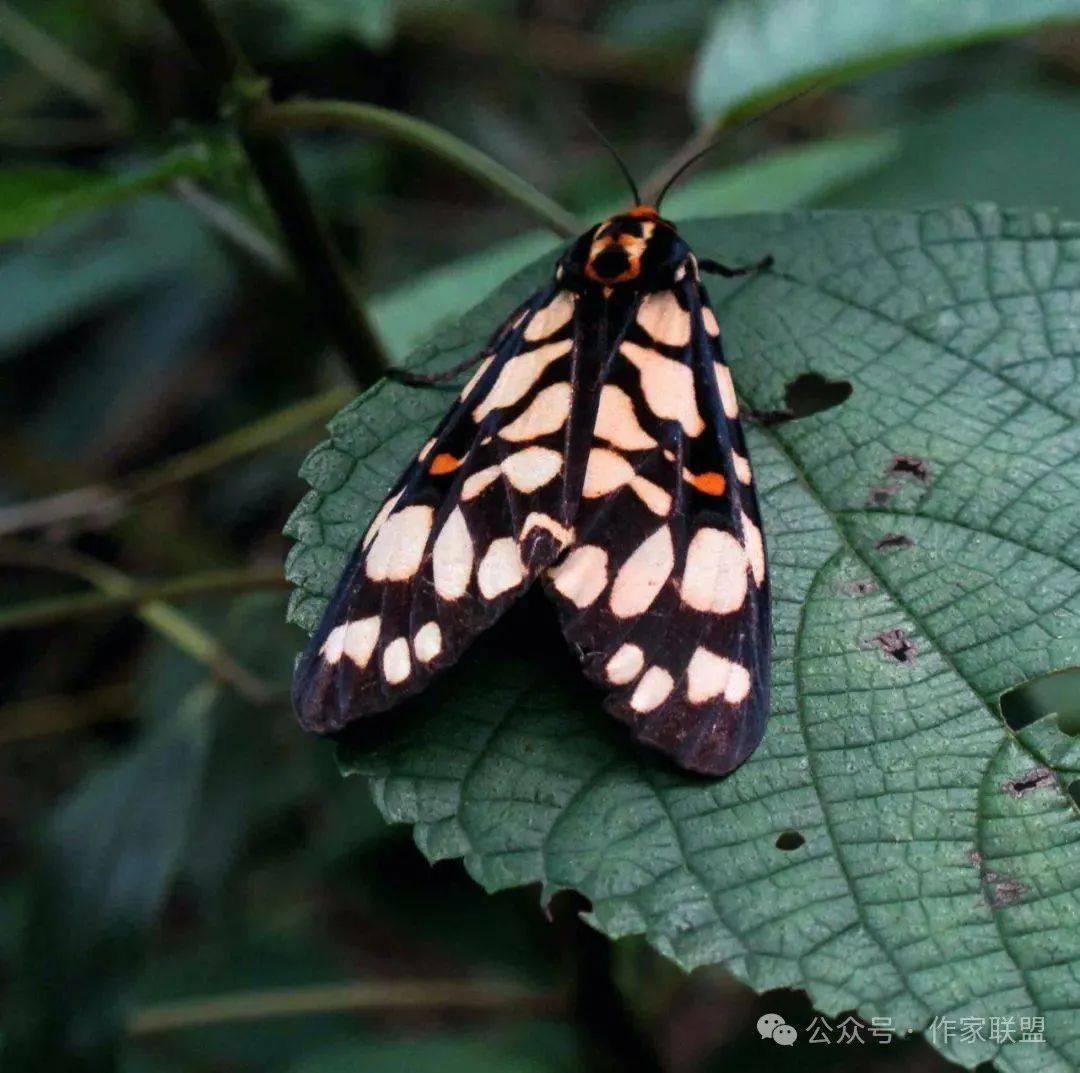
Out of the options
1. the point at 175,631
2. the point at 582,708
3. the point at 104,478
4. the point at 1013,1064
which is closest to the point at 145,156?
the point at 104,478

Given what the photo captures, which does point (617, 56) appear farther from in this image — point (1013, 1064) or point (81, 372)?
point (1013, 1064)

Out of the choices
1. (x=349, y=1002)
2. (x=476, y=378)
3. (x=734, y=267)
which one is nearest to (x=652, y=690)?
(x=476, y=378)

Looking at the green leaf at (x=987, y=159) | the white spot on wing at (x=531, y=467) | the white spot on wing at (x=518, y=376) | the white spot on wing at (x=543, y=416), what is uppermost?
the green leaf at (x=987, y=159)

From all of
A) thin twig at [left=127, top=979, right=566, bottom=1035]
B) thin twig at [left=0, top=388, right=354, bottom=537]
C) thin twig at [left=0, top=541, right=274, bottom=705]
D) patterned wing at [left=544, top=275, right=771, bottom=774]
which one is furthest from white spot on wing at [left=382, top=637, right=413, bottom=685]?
thin twig at [left=127, top=979, right=566, bottom=1035]

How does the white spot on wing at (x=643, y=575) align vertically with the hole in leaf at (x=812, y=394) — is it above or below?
below

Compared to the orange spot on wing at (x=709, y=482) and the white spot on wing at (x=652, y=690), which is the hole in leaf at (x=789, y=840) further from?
the orange spot on wing at (x=709, y=482)

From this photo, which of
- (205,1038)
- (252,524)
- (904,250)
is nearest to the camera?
(904,250)

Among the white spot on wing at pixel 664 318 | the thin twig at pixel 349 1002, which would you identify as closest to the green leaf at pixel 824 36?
the white spot on wing at pixel 664 318
